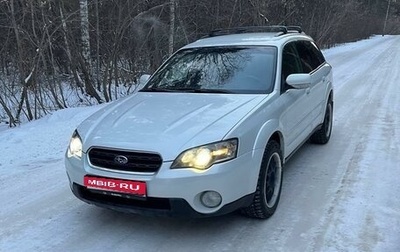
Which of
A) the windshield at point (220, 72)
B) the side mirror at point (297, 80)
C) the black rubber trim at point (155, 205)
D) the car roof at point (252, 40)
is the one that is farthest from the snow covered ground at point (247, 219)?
the car roof at point (252, 40)

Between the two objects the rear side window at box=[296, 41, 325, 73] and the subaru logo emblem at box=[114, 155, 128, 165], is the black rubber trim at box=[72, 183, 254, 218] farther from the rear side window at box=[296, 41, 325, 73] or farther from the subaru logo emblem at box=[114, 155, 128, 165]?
the rear side window at box=[296, 41, 325, 73]

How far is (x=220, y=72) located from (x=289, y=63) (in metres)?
0.83

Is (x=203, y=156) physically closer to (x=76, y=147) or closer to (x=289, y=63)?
(x=76, y=147)

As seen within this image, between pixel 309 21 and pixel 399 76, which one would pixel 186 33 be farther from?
pixel 309 21

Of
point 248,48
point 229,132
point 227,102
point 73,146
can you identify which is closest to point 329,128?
point 248,48

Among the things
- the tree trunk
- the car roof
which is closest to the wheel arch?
the car roof

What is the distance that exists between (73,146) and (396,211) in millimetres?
2968

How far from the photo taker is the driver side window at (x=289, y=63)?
447cm

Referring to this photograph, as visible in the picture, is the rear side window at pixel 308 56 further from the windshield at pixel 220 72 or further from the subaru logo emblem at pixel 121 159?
the subaru logo emblem at pixel 121 159

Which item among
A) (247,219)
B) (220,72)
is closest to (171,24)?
(220,72)

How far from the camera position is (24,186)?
4.71m

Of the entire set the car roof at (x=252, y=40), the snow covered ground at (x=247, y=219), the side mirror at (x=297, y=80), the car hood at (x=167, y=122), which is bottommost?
the snow covered ground at (x=247, y=219)

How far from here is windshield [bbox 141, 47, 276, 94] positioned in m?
4.36

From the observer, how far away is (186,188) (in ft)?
10.4
